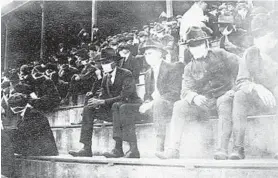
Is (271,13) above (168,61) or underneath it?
above

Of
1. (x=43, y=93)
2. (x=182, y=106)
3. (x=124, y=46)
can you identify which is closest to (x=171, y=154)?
(x=182, y=106)

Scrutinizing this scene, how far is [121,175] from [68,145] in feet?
4.16

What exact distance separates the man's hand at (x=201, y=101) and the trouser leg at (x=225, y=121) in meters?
0.16

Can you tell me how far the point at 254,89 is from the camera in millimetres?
2668

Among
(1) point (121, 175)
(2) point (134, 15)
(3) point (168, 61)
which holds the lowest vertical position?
(1) point (121, 175)

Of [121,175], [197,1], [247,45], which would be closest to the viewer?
[247,45]

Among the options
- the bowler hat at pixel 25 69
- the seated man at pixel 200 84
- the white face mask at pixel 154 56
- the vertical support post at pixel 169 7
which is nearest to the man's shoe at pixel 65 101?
the bowler hat at pixel 25 69

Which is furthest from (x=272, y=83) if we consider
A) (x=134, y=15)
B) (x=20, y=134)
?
(x=20, y=134)

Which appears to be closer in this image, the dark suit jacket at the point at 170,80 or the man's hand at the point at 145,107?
the dark suit jacket at the point at 170,80

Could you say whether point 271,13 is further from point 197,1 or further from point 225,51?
point 197,1

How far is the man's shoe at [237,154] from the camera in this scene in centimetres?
259

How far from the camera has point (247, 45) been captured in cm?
290

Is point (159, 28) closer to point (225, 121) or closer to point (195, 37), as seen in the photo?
point (195, 37)

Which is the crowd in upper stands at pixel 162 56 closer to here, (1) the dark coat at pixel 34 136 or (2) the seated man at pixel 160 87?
(2) the seated man at pixel 160 87
